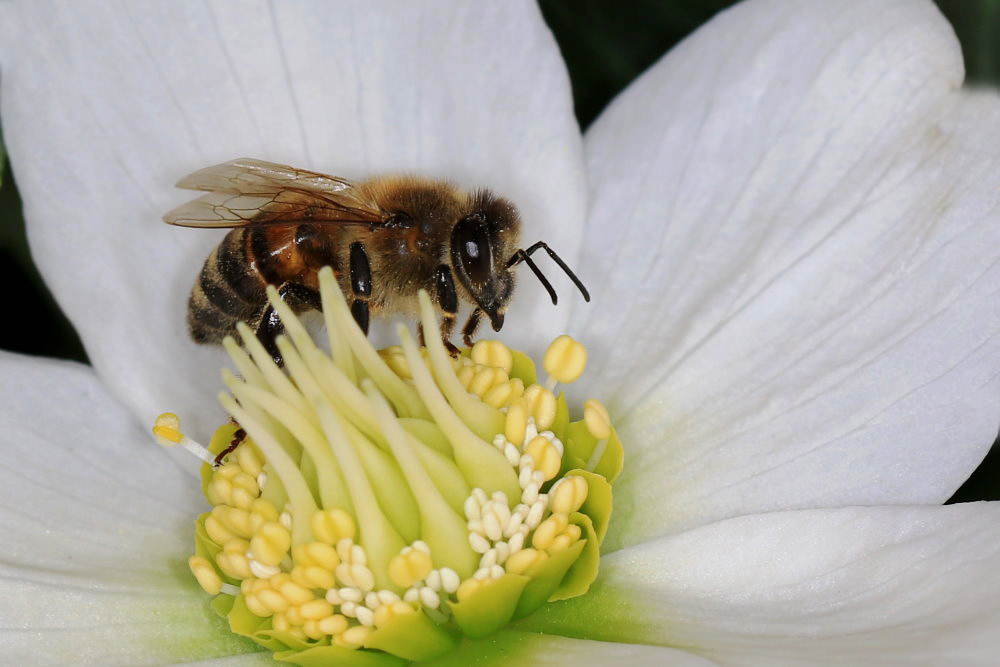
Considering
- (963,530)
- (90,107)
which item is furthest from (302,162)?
(963,530)

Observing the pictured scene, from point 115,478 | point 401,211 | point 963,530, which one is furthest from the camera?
point 115,478

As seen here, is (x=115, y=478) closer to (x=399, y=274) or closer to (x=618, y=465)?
(x=399, y=274)

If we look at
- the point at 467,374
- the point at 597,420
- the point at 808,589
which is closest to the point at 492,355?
the point at 467,374

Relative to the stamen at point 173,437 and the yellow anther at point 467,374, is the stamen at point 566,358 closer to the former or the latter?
the yellow anther at point 467,374

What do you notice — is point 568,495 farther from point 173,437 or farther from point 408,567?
point 173,437

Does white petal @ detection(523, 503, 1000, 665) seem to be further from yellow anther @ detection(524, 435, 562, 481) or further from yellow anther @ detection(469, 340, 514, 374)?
yellow anther @ detection(469, 340, 514, 374)

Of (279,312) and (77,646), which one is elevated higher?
(279,312)

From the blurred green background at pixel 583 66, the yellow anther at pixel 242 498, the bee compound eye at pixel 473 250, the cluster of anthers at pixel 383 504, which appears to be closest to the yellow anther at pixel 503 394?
the cluster of anthers at pixel 383 504
